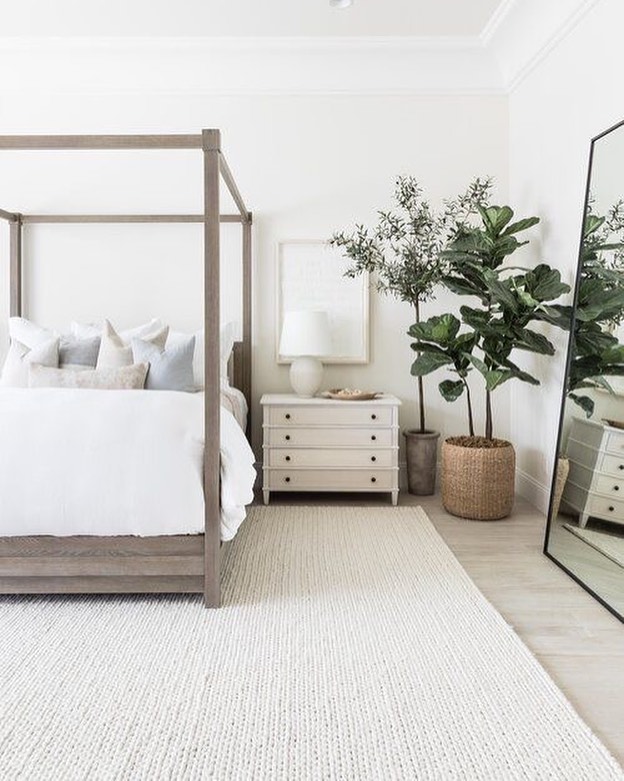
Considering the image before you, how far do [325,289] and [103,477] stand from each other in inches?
90.0

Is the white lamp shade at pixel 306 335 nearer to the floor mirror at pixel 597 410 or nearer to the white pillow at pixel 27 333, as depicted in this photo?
the white pillow at pixel 27 333

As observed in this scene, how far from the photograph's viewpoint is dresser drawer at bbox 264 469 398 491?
3.64 meters

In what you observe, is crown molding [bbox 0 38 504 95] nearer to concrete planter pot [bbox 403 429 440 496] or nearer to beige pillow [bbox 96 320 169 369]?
beige pillow [bbox 96 320 169 369]

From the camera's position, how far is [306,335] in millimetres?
3717

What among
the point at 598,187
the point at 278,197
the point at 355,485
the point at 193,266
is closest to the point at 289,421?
the point at 355,485

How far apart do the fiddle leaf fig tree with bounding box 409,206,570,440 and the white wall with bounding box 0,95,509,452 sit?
1.93ft

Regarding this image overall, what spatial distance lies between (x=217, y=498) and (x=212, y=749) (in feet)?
2.92

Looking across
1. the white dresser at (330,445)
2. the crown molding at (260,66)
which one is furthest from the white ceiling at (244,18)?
the white dresser at (330,445)

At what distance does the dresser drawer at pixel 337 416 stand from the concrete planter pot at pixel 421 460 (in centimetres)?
31

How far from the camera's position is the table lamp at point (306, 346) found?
3719mm

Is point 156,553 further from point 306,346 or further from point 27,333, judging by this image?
point 27,333

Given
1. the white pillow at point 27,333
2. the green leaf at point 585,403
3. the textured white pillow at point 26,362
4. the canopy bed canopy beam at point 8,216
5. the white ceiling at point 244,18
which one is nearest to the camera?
the green leaf at point 585,403

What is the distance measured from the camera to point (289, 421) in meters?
3.62

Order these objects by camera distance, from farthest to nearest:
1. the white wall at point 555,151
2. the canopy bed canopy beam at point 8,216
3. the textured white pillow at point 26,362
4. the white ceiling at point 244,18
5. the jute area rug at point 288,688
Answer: the canopy bed canopy beam at point 8,216 → the white ceiling at point 244,18 → the textured white pillow at point 26,362 → the white wall at point 555,151 → the jute area rug at point 288,688
